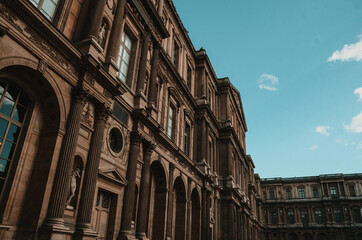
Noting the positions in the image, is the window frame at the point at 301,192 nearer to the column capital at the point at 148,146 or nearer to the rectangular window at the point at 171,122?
the rectangular window at the point at 171,122

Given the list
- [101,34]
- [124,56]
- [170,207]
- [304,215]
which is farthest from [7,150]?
[304,215]

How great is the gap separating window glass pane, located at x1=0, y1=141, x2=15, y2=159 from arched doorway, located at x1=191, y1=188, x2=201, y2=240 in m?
16.5

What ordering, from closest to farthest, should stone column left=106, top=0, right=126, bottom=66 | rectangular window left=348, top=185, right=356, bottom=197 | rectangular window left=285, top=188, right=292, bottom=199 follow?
1. stone column left=106, top=0, right=126, bottom=66
2. rectangular window left=348, top=185, right=356, bottom=197
3. rectangular window left=285, top=188, right=292, bottom=199

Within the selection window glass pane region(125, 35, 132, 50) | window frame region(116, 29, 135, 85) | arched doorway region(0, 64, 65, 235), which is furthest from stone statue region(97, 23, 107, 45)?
arched doorway region(0, 64, 65, 235)

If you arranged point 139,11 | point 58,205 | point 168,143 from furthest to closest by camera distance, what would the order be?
point 168,143 < point 139,11 < point 58,205

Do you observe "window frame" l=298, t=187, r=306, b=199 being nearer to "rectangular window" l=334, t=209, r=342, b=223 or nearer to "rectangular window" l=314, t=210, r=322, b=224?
"rectangular window" l=314, t=210, r=322, b=224

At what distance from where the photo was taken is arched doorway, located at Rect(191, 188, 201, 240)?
23516 millimetres

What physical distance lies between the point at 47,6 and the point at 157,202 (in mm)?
12653

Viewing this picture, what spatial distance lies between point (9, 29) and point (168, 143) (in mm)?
12059

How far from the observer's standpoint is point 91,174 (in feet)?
38.2

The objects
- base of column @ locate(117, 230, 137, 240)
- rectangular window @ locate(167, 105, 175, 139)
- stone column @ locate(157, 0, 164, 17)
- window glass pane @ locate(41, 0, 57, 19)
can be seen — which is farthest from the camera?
rectangular window @ locate(167, 105, 175, 139)

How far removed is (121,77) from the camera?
16.0 metres

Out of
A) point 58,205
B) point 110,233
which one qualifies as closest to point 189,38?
point 110,233

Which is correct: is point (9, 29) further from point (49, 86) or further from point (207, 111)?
point (207, 111)
